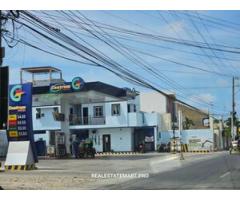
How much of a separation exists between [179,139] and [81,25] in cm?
247

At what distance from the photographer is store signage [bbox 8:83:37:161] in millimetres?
10641

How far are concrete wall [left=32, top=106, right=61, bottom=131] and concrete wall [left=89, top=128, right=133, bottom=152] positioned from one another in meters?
0.63

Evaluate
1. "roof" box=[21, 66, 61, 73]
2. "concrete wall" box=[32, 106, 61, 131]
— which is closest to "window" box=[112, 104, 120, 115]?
"concrete wall" box=[32, 106, 61, 131]

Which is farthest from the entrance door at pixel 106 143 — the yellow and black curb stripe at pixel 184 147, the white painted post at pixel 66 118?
the yellow and black curb stripe at pixel 184 147

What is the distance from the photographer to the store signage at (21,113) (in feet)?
34.9

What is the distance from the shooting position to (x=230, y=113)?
10.2m

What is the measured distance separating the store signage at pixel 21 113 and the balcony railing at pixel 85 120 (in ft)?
2.70

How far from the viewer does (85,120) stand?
34.1 ft

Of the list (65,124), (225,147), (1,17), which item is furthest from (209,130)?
(1,17)

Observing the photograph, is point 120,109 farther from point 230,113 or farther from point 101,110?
point 230,113

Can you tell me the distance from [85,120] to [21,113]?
54.4 inches

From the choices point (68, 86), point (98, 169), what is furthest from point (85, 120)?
point (98, 169)
